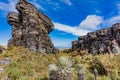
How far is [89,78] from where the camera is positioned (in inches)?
1421

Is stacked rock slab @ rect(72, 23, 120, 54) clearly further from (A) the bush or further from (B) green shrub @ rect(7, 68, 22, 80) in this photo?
(B) green shrub @ rect(7, 68, 22, 80)

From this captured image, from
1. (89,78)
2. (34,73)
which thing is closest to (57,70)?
(89,78)

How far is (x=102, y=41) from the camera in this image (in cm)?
7088

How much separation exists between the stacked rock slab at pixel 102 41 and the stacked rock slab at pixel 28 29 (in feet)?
44.8

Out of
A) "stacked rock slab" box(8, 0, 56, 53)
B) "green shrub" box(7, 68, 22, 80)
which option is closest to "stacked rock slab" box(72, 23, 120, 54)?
"stacked rock slab" box(8, 0, 56, 53)

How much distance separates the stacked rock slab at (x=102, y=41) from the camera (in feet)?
219

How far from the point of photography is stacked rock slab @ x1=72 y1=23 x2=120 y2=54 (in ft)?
219

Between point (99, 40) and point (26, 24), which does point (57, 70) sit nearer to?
point (26, 24)

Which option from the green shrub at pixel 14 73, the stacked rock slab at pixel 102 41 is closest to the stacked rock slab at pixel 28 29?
the stacked rock slab at pixel 102 41

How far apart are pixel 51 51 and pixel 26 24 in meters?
9.16

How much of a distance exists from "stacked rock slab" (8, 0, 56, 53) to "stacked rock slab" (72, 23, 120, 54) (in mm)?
13650

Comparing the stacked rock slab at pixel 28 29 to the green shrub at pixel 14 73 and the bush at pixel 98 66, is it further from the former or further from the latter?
the bush at pixel 98 66

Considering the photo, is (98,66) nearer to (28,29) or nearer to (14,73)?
(14,73)

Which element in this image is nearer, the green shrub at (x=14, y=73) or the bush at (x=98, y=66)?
the green shrub at (x=14, y=73)
